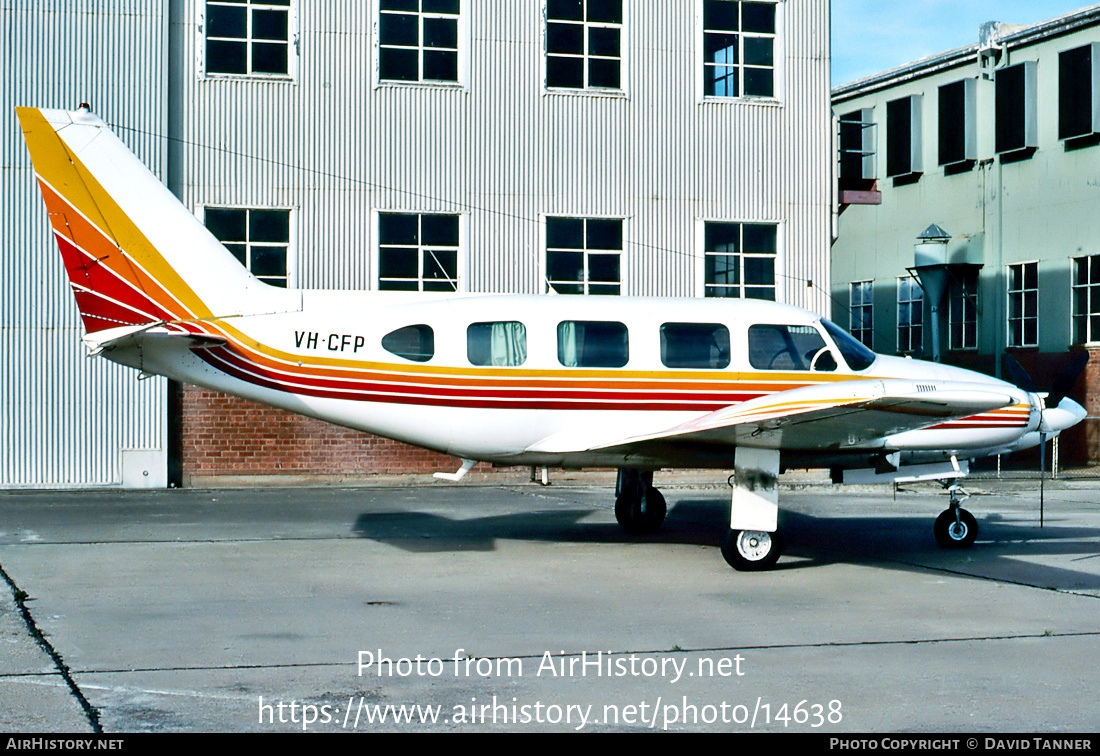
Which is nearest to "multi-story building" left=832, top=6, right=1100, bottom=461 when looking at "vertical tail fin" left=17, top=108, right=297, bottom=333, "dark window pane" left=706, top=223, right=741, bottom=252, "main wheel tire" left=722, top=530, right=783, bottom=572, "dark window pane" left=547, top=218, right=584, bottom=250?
"dark window pane" left=706, top=223, right=741, bottom=252

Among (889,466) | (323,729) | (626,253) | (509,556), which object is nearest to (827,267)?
(626,253)

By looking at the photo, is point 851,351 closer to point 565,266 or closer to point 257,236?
point 565,266

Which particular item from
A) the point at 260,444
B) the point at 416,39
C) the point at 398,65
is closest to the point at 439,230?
the point at 398,65

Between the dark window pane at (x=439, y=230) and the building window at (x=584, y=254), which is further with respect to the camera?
the building window at (x=584, y=254)

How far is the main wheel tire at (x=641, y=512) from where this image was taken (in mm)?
14375

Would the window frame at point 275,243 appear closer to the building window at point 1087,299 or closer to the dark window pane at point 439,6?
the dark window pane at point 439,6

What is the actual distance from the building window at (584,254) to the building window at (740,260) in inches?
72.9

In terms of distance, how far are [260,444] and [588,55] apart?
970cm

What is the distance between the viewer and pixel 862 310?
3834 cm

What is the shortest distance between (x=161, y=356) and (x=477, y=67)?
39.8 feet

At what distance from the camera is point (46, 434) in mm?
20688

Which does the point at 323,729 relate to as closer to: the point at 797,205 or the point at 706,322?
the point at 706,322

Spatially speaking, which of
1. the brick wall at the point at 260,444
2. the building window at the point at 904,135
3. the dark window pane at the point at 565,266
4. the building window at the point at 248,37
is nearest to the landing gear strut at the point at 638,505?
the brick wall at the point at 260,444

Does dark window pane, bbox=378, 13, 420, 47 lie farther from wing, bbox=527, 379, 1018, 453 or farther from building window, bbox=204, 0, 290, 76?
wing, bbox=527, 379, 1018, 453
